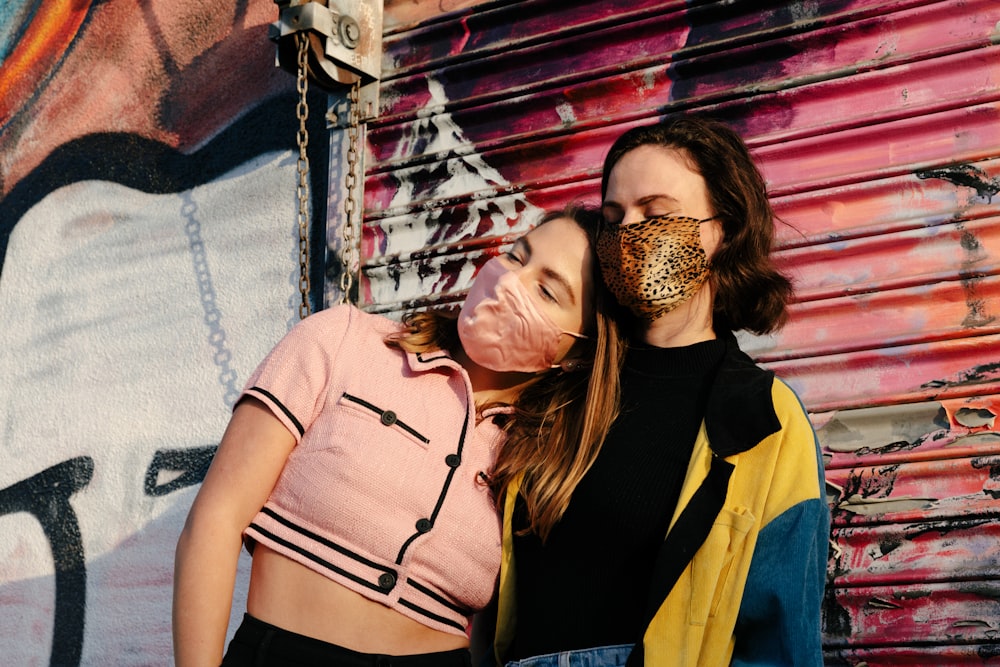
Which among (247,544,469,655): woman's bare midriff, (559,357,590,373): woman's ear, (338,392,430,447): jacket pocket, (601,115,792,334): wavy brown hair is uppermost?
(601,115,792,334): wavy brown hair

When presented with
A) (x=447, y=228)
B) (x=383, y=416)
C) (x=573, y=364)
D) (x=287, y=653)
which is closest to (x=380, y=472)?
(x=383, y=416)

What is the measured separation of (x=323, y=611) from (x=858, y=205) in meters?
2.54

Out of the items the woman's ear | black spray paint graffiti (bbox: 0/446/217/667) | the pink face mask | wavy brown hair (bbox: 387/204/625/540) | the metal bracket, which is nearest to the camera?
wavy brown hair (bbox: 387/204/625/540)

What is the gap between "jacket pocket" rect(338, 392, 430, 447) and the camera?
257 cm

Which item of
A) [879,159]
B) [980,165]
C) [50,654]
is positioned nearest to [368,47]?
[879,159]

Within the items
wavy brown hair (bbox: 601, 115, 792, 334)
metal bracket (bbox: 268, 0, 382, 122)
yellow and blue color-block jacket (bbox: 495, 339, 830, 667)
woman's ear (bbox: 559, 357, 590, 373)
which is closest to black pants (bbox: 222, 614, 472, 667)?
yellow and blue color-block jacket (bbox: 495, 339, 830, 667)

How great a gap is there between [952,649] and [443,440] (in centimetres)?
195

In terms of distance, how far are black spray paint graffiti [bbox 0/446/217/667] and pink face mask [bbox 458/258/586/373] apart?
2.52 m

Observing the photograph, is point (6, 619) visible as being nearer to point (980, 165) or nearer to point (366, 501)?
point (366, 501)

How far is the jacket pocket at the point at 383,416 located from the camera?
8.45 feet

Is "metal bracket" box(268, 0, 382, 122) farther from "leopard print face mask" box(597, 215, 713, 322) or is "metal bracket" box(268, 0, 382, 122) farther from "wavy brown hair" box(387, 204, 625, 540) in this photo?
"leopard print face mask" box(597, 215, 713, 322)

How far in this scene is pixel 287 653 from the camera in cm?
238

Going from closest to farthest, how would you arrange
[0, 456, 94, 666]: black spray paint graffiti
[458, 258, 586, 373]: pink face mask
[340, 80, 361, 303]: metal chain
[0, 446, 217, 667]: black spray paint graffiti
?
1. [458, 258, 586, 373]: pink face mask
2. [340, 80, 361, 303]: metal chain
3. [0, 446, 217, 667]: black spray paint graffiti
4. [0, 456, 94, 666]: black spray paint graffiti

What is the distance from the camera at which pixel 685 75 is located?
404 centimetres
